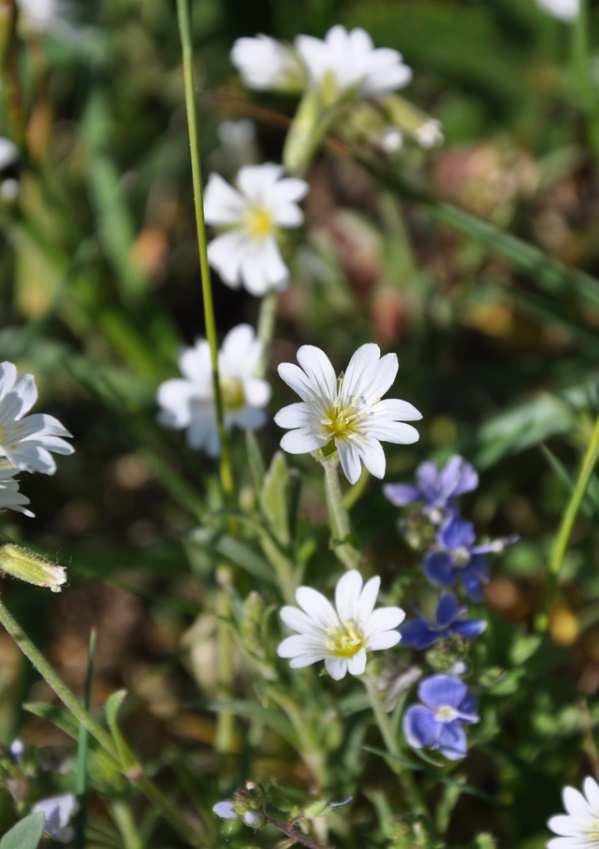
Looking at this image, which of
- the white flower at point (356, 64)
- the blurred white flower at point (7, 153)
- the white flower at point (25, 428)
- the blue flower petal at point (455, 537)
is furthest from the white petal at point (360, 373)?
the blurred white flower at point (7, 153)

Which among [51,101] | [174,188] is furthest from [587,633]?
[51,101]

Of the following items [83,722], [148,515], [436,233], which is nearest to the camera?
[83,722]

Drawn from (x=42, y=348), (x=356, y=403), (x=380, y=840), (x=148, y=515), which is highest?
(x=356, y=403)

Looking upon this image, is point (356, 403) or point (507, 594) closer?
point (356, 403)

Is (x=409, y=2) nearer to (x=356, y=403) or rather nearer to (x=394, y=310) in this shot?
(x=394, y=310)

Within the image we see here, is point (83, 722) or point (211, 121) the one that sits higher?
point (211, 121)

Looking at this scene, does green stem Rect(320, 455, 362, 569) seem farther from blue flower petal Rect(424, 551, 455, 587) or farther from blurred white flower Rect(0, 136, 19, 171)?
blurred white flower Rect(0, 136, 19, 171)

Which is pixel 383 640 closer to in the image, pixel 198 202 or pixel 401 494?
pixel 401 494
